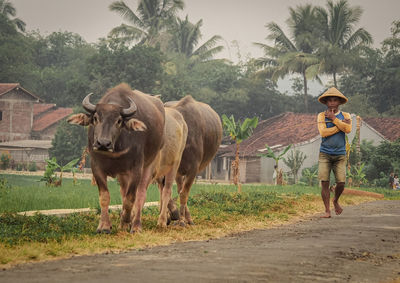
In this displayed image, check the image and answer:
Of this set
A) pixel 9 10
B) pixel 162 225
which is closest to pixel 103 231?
pixel 162 225

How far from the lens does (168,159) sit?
30.7ft

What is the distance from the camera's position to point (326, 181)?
1023 cm

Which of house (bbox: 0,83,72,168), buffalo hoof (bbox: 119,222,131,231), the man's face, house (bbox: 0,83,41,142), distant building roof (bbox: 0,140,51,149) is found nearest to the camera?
buffalo hoof (bbox: 119,222,131,231)

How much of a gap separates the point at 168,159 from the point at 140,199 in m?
1.09

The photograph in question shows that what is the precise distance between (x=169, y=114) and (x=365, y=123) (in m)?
32.9

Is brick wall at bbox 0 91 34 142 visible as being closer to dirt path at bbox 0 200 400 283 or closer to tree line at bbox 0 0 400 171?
tree line at bbox 0 0 400 171

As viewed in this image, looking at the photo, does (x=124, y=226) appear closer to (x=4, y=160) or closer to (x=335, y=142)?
(x=335, y=142)

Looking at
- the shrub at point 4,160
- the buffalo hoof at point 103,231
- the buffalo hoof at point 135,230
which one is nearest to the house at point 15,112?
the shrub at point 4,160

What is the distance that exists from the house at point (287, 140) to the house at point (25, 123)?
51.1 ft

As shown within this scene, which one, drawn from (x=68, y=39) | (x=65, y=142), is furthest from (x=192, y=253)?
(x=68, y=39)

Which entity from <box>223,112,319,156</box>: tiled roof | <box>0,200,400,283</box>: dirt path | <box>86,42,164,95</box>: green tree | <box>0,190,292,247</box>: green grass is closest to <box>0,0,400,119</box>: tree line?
<box>86,42,164,95</box>: green tree

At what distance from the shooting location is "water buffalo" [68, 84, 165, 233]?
7.80 meters

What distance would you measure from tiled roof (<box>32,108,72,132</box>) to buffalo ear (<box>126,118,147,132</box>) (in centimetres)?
4675

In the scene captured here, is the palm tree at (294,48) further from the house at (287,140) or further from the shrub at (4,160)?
the shrub at (4,160)
